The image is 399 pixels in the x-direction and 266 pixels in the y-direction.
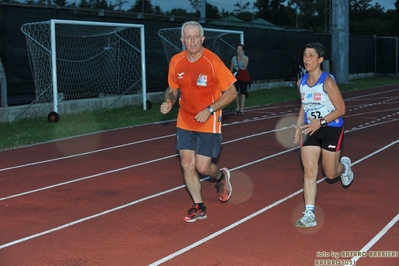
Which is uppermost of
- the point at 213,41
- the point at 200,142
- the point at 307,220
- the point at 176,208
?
the point at 213,41

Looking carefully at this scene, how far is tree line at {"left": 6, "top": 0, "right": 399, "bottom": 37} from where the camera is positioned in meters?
28.2

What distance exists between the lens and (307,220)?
743cm

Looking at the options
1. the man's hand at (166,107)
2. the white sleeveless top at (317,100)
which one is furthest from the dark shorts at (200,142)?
the white sleeveless top at (317,100)

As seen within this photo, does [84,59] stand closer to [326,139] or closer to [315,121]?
[326,139]

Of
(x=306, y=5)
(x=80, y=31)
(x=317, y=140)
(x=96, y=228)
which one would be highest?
(x=306, y=5)

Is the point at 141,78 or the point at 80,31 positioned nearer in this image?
the point at 80,31

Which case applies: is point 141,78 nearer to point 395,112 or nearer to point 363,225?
point 395,112

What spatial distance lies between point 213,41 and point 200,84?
723 inches

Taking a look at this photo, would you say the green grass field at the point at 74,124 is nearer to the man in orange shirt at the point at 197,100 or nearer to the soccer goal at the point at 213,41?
the soccer goal at the point at 213,41

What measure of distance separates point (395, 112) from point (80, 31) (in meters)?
9.22

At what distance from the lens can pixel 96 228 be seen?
24.9 feet

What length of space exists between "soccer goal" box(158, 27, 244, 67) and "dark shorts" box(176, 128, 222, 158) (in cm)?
1451

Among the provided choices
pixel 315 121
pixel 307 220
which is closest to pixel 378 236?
pixel 307 220

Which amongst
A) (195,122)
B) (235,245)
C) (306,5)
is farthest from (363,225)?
(306,5)
